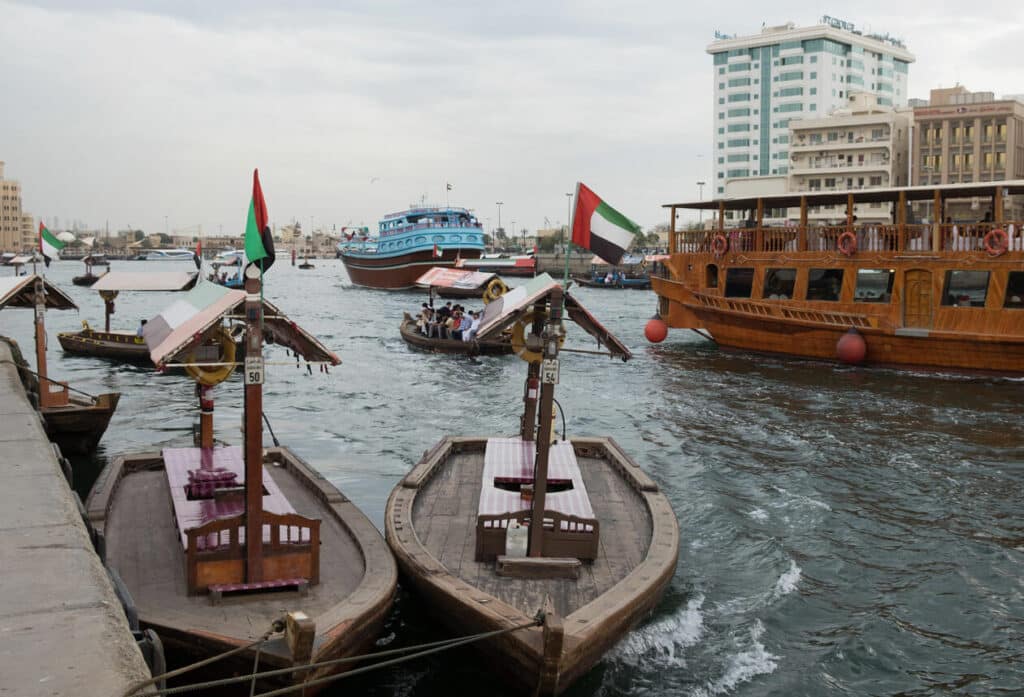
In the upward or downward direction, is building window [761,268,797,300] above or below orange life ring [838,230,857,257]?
below

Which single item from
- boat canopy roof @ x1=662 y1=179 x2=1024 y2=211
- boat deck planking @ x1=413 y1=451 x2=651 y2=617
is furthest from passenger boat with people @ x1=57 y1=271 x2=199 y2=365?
boat deck planking @ x1=413 y1=451 x2=651 y2=617

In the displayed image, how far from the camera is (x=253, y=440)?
25.8 feet

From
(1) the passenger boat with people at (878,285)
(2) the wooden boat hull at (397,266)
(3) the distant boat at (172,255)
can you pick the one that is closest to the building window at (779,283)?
(1) the passenger boat with people at (878,285)

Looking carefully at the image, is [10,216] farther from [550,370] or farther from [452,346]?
[550,370]

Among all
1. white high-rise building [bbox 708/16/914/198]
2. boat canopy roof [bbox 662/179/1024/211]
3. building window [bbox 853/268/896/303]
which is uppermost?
white high-rise building [bbox 708/16/914/198]

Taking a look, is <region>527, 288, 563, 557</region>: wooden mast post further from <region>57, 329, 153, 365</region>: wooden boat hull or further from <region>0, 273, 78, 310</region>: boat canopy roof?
<region>57, 329, 153, 365</region>: wooden boat hull

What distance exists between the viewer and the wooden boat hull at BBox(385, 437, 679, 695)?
7188 millimetres

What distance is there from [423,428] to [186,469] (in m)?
10.0

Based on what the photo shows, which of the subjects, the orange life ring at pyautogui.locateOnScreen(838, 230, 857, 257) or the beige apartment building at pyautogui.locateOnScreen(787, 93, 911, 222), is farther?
the beige apartment building at pyautogui.locateOnScreen(787, 93, 911, 222)

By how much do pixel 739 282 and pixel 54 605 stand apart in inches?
1068

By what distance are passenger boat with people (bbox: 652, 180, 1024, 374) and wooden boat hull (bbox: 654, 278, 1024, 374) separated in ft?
0.11

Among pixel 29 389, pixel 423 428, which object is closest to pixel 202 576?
pixel 29 389

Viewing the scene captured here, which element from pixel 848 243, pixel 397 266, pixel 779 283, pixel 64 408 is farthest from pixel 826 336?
pixel 397 266

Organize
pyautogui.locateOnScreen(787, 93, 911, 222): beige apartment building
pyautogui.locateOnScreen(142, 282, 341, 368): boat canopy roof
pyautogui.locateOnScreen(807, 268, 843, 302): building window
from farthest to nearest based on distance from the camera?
pyautogui.locateOnScreen(787, 93, 911, 222): beige apartment building
pyautogui.locateOnScreen(807, 268, 843, 302): building window
pyautogui.locateOnScreen(142, 282, 341, 368): boat canopy roof
